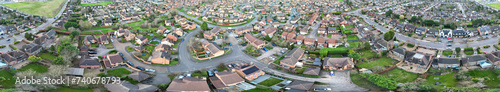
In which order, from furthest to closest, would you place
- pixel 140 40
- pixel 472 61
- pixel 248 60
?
1. pixel 140 40
2. pixel 248 60
3. pixel 472 61

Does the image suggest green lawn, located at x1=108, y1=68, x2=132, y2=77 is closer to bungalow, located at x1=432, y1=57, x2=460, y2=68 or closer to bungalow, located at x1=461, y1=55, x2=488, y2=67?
bungalow, located at x1=432, y1=57, x2=460, y2=68

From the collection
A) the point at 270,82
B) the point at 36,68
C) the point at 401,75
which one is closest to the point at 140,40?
the point at 36,68

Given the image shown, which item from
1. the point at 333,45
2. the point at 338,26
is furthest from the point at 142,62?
the point at 338,26

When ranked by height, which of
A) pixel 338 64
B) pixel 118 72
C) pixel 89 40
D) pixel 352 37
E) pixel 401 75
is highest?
pixel 352 37

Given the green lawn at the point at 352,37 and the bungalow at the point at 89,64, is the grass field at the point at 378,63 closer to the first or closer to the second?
the green lawn at the point at 352,37

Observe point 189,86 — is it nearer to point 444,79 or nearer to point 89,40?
point 89,40

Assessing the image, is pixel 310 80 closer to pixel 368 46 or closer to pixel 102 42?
pixel 368 46
